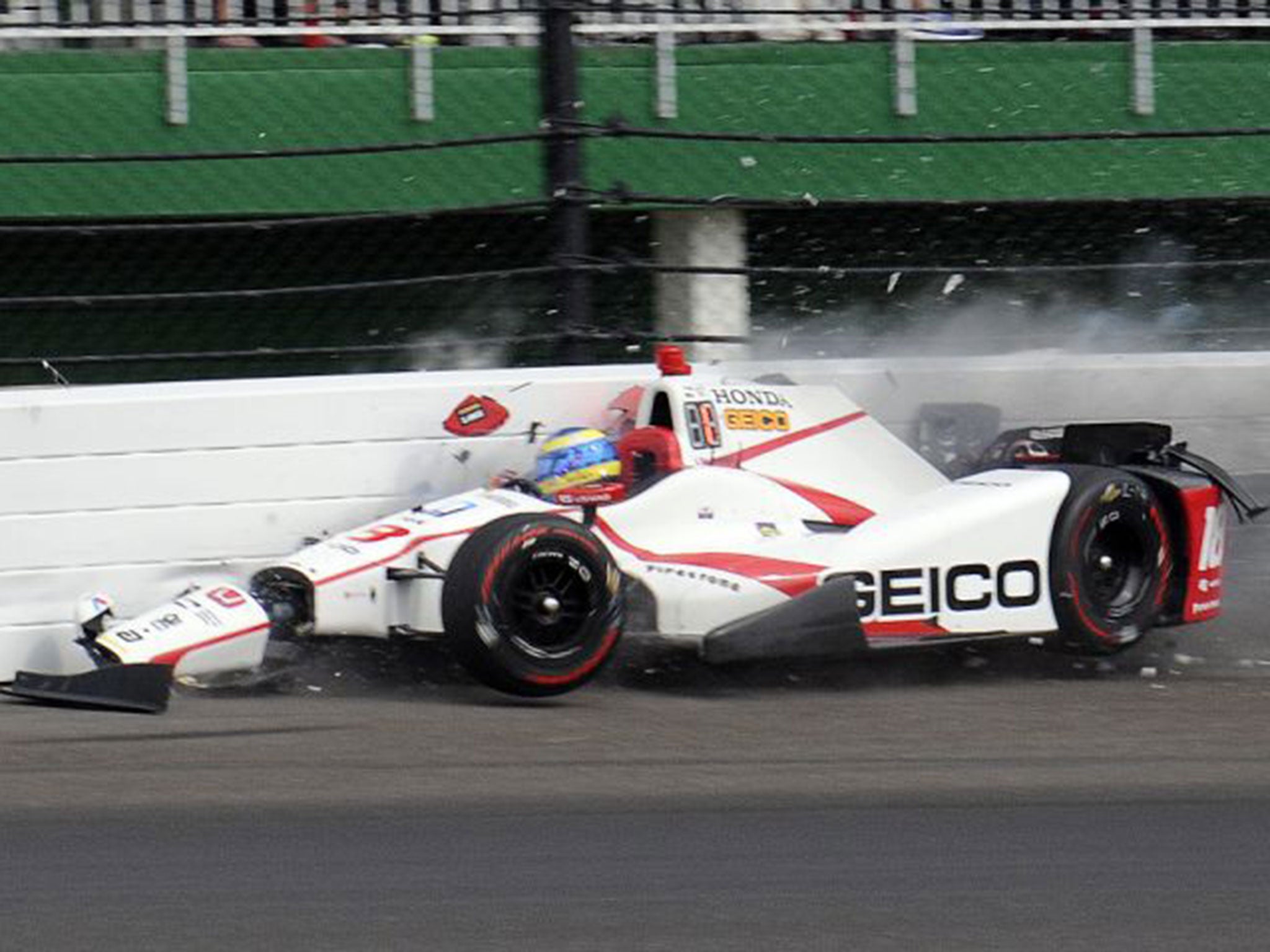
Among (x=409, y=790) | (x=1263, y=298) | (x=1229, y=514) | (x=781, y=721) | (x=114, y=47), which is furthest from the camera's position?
(x=114, y=47)

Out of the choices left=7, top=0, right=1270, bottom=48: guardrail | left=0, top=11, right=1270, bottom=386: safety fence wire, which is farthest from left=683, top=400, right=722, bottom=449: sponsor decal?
left=0, top=11, right=1270, bottom=386: safety fence wire

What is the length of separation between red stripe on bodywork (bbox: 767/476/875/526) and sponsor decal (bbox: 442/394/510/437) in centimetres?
96

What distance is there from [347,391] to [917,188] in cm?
471

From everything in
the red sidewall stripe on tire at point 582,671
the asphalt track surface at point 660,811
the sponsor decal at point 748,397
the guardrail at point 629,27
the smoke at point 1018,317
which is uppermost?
the guardrail at point 629,27

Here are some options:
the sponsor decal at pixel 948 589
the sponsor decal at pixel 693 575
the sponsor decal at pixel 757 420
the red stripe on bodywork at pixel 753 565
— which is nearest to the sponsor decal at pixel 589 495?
the red stripe on bodywork at pixel 753 565

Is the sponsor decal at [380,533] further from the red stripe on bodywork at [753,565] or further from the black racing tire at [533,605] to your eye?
the red stripe on bodywork at [753,565]

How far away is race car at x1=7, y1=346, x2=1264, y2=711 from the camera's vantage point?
21.2ft

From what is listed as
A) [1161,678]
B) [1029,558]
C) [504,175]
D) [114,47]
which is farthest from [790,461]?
[114,47]

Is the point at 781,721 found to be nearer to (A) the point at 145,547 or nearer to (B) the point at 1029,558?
(B) the point at 1029,558

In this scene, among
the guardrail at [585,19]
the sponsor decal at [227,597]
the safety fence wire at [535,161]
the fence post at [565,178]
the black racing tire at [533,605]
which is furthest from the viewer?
the safety fence wire at [535,161]

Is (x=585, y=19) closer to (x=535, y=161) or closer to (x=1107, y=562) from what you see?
(x=535, y=161)

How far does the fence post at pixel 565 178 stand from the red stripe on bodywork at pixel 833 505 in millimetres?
1000

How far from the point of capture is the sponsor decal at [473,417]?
743 cm

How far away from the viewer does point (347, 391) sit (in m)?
7.34
